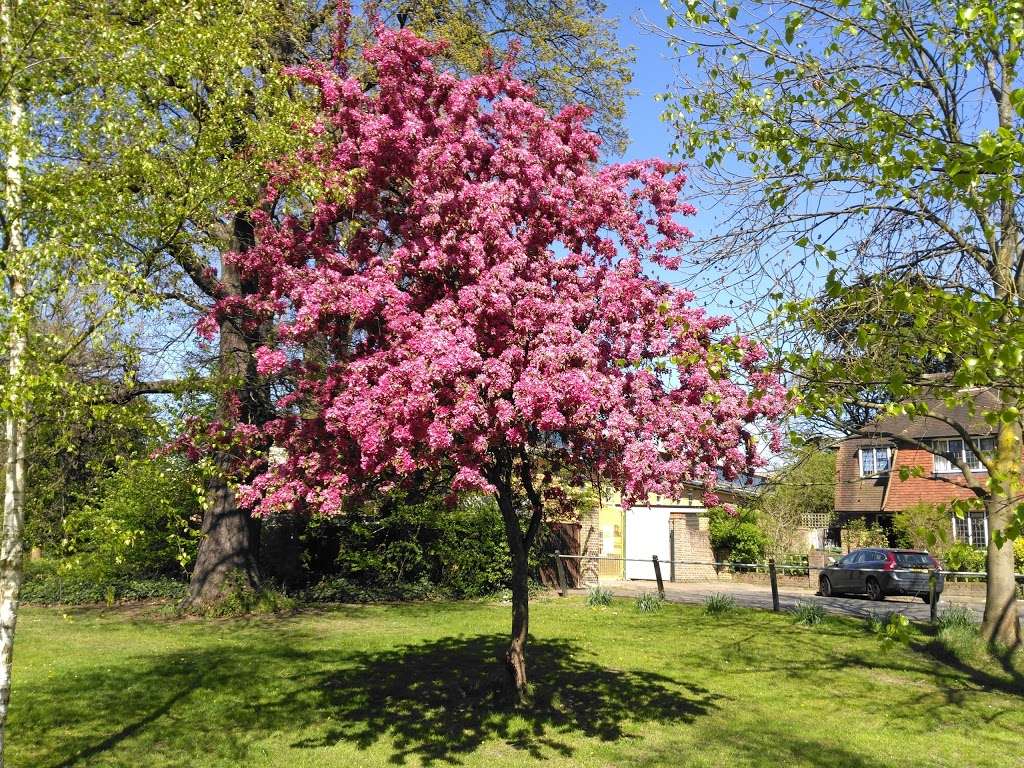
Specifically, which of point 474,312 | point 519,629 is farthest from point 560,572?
point 474,312

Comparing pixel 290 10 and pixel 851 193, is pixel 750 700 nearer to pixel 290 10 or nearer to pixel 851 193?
pixel 851 193

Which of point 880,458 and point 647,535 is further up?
point 880,458

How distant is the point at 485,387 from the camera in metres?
7.94

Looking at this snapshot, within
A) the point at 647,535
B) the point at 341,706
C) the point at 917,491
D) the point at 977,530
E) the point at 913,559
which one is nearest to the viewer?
the point at 341,706

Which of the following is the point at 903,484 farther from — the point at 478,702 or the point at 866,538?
the point at 478,702

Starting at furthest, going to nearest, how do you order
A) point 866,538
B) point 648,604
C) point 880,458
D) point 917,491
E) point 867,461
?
point 867,461, point 880,458, point 917,491, point 866,538, point 648,604

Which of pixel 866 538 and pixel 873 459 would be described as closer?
pixel 866 538

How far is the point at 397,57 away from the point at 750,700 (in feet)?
30.8

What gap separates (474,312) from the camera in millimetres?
8234

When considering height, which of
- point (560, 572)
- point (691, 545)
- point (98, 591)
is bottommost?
point (98, 591)

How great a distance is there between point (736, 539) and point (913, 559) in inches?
383

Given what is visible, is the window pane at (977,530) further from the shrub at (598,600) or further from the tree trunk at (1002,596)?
the tree trunk at (1002,596)

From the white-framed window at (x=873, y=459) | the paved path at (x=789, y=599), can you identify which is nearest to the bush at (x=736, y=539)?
the paved path at (x=789, y=599)

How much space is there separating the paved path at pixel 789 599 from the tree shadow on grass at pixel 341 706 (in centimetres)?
875
